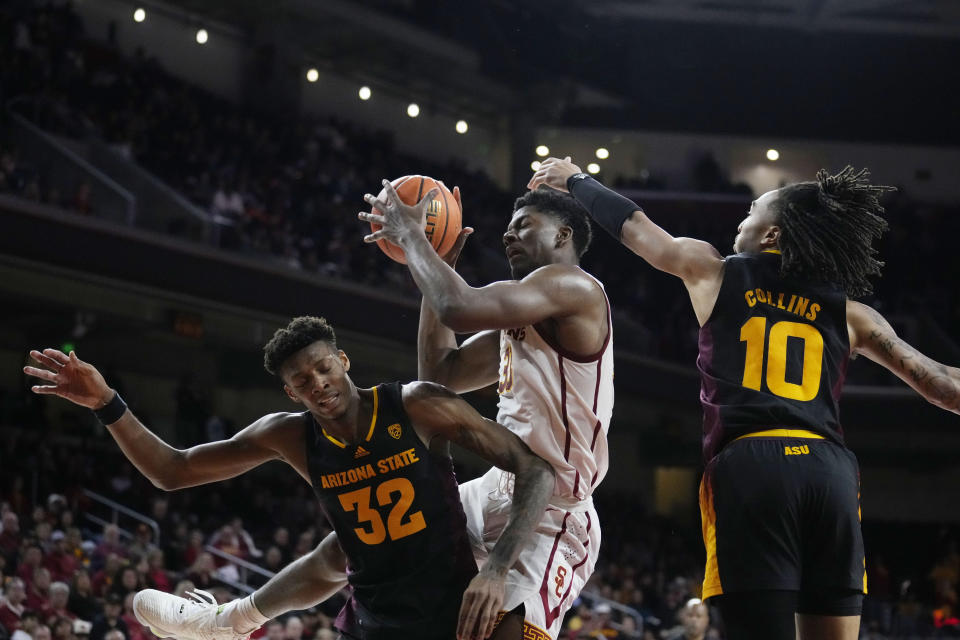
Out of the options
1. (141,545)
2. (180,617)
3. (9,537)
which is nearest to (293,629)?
(141,545)

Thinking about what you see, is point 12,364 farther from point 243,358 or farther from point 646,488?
point 646,488

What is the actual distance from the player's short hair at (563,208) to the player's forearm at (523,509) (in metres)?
0.91

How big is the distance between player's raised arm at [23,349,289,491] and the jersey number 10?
1.63 metres

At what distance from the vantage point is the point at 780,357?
3.63m

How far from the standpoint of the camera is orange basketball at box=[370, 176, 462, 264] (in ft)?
15.4

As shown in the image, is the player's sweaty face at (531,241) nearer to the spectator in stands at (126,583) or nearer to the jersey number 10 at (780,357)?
the jersey number 10 at (780,357)

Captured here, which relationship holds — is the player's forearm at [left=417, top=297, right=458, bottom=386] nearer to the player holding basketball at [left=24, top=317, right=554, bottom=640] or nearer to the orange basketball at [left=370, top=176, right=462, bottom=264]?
the orange basketball at [left=370, top=176, right=462, bottom=264]

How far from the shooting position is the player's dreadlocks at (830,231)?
3758 mm

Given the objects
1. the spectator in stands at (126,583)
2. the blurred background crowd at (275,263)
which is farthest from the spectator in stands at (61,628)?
the spectator in stands at (126,583)

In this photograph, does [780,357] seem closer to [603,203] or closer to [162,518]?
[603,203]

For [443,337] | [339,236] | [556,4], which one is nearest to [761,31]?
[556,4]

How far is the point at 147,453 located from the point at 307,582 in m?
0.81

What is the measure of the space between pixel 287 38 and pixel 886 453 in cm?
1443

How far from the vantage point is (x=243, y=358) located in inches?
781
